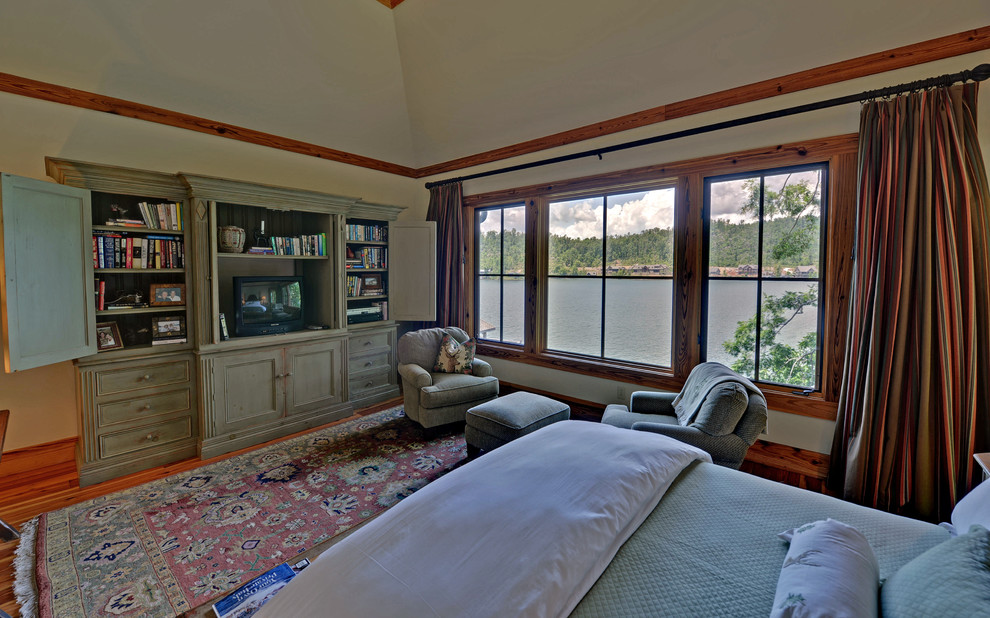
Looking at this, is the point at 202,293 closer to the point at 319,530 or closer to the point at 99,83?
the point at 99,83

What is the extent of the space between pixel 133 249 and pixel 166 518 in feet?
6.16

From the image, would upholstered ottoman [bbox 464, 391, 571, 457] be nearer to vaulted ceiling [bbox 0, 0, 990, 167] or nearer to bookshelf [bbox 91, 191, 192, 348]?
bookshelf [bbox 91, 191, 192, 348]

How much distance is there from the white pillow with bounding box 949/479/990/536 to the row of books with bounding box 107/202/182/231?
437 centimetres

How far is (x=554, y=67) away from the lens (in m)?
3.37

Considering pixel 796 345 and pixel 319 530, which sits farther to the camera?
pixel 796 345

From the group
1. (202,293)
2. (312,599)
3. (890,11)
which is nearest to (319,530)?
(312,599)

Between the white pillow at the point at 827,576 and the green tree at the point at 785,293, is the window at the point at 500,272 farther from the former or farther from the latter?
the white pillow at the point at 827,576

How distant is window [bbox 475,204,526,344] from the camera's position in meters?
4.43

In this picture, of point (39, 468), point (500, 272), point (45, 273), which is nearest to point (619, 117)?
point (500, 272)

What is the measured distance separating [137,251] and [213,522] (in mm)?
2013

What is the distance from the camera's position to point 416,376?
351 centimetres

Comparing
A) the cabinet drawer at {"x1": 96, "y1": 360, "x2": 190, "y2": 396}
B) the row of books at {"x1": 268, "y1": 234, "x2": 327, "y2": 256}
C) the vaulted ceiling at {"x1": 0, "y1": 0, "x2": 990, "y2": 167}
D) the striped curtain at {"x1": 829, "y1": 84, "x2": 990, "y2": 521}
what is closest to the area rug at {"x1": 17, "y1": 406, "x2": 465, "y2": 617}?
the cabinet drawer at {"x1": 96, "y1": 360, "x2": 190, "y2": 396}

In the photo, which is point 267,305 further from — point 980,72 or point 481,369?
point 980,72

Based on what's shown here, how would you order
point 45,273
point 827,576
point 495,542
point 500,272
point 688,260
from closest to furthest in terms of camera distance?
point 827,576 < point 495,542 < point 45,273 < point 688,260 < point 500,272
